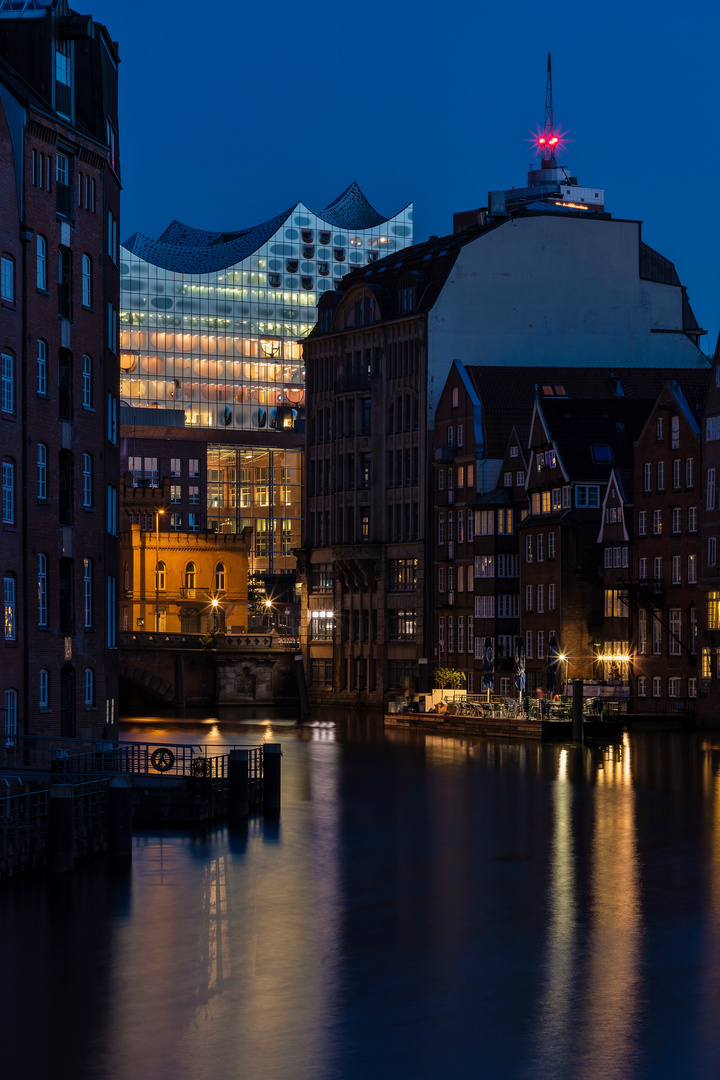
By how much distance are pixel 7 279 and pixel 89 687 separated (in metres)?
17.2

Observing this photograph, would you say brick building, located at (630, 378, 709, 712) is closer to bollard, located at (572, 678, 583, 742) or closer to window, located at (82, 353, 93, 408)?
bollard, located at (572, 678, 583, 742)

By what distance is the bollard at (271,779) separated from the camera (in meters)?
65.0

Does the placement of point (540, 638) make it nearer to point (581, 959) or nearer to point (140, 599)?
point (140, 599)

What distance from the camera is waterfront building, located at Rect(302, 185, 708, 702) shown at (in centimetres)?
14150

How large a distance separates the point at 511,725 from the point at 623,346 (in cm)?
4930

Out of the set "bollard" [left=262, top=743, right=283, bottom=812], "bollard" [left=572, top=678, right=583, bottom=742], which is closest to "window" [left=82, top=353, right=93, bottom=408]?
"bollard" [left=262, top=743, right=283, bottom=812]

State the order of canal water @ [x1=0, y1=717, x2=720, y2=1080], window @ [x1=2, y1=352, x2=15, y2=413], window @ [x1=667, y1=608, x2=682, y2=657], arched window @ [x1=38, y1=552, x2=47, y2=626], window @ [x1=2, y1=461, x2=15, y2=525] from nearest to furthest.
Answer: canal water @ [x1=0, y1=717, x2=720, y2=1080]
window @ [x1=2, y1=461, x2=15, y2=525]
window @ [x1=2, y1=352, x2=15, y2=413]
arched window @ [x1=38, y1=552, x2=47, y2=626]
window @ [x1=667, y1=608, x2=682, y2=657]

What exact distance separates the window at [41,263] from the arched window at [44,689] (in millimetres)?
14605

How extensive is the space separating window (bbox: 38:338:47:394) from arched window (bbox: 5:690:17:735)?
1165 cm

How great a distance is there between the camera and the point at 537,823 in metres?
65.9

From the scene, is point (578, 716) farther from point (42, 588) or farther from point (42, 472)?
point (42, 472)

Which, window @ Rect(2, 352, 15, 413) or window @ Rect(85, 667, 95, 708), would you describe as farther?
window @ Rect(85, 667, 95, 708)

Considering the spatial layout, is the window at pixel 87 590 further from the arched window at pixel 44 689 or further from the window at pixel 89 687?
the arched window at pixel 44 689

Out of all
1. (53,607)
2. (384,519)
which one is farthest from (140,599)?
(53,607)
